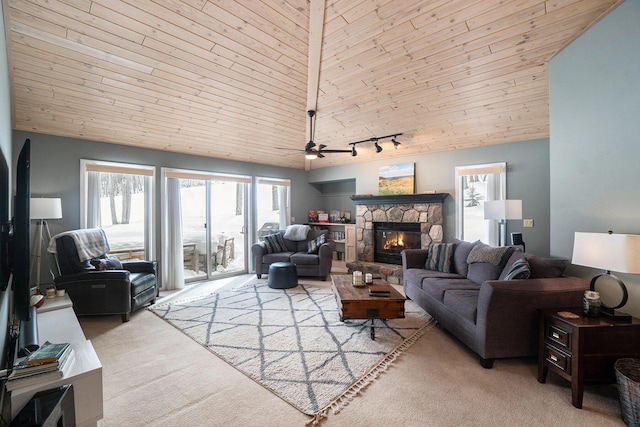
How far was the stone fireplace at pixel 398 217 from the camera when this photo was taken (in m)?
5.09

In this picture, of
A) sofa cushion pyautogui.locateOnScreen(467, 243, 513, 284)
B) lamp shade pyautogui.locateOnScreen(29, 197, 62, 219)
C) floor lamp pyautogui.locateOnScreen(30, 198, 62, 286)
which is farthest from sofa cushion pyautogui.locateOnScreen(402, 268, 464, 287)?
lamp shade pyautogui.locateOnScreen(29, 197, 62, 219)

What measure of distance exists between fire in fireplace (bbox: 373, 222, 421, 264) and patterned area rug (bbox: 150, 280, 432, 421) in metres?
1.91

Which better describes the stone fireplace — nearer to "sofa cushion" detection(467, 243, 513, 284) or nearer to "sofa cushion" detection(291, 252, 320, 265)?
"sofa cushion" detection(291, 252, 320, 265)

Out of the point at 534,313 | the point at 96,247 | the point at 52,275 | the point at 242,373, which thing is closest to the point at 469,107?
the point at 534,313

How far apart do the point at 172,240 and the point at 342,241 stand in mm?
3826

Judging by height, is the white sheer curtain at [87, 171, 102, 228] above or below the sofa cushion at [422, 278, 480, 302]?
above

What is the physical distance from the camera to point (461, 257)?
3807 mm

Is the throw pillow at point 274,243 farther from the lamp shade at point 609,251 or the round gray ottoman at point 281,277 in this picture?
the lamp shade at point 609,251

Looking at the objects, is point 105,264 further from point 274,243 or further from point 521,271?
point 521,271

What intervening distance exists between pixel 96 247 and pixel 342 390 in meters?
3.69

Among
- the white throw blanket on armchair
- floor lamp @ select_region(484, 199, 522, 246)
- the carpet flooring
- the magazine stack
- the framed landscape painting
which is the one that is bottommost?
the carpet flooring

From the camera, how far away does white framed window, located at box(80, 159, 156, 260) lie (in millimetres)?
4059

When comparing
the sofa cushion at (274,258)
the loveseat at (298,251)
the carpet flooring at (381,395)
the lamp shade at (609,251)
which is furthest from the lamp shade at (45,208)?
the lamp shade at (609,251)

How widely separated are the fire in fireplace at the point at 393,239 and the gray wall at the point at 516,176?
2.17ft
